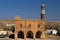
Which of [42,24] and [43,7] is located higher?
[43,7]

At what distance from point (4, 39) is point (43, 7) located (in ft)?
37.8

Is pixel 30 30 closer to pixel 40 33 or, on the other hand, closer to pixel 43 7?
pixel 40 33

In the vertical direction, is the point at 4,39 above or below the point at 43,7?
below

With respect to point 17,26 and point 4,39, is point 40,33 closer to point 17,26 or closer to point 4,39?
point 17,26

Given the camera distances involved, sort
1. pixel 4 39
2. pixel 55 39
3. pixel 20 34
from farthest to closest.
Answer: pixel 20 34
pixel 55 39
pixel 4 39

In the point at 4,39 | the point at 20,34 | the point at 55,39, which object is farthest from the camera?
the point at 20,34

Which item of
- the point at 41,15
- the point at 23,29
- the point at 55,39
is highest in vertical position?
the point at 41,15

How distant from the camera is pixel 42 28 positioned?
2947 centimetres

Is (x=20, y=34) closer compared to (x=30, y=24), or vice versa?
(x=30, y=24)

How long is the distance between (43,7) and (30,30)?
7.50 m

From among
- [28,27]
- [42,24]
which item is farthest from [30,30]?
[42,24]

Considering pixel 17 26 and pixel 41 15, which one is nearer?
pixel 17 26

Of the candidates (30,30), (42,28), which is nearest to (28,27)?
(30,30)

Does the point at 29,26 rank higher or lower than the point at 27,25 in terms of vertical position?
lower
